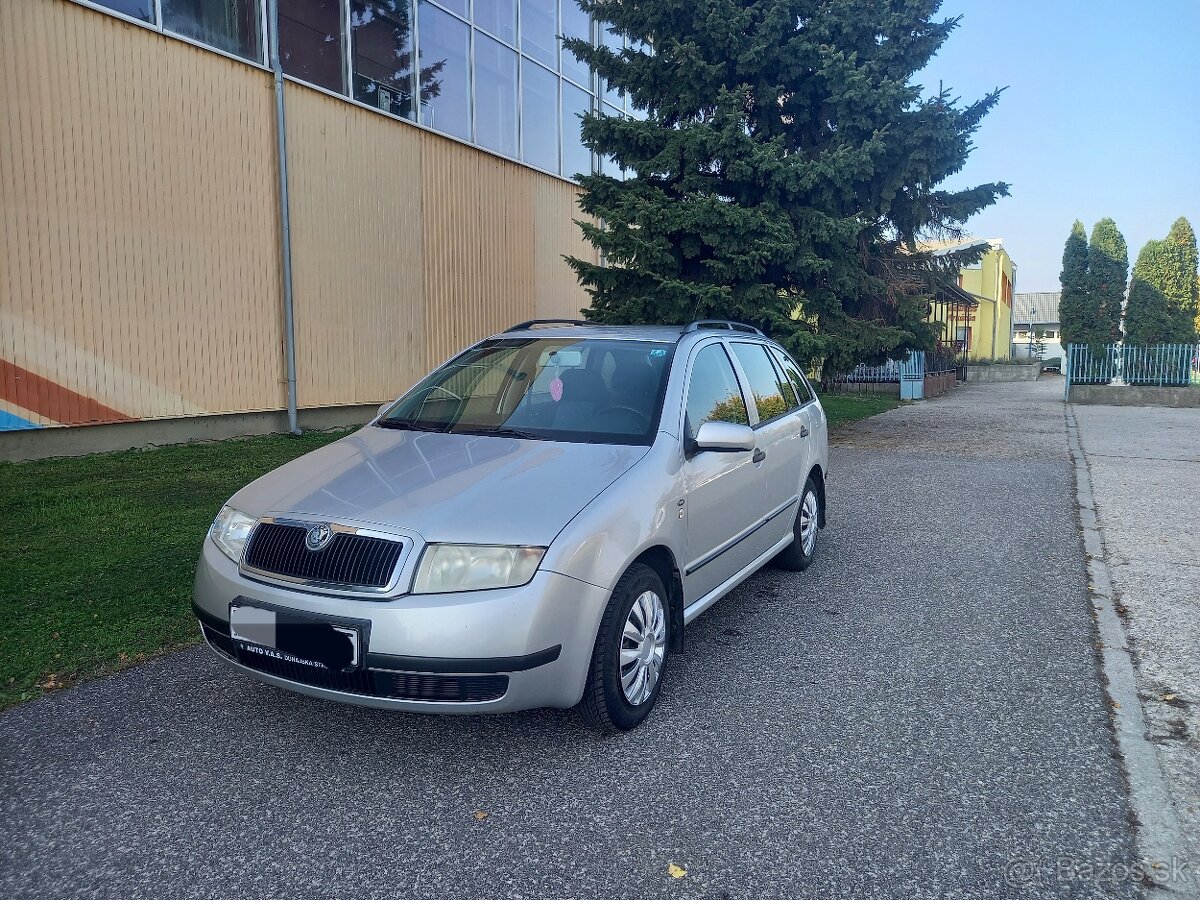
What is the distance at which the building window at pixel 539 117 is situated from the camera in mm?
17547

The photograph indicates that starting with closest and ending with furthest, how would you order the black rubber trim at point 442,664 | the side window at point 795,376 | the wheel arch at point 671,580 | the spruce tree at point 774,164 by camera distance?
the black rubber trim at point 442,664 < the wheel arch at point 671,580 < the side window at point 795,376 < the spruce tree at point 774,164

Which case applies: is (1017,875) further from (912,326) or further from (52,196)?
(912,326)

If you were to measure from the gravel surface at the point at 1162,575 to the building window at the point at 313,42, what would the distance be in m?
11.6

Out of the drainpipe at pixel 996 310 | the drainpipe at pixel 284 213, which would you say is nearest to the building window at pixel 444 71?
the drainpipe at pixel 284 213

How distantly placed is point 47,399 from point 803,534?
834 cm

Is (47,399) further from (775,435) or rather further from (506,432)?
(775,435)

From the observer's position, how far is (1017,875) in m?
2.61

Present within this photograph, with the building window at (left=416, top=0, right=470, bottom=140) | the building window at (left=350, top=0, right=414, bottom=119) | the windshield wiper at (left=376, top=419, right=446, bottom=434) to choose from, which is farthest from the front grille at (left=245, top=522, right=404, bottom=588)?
the building window at (left=416, top=0, right=470, bottom=140)

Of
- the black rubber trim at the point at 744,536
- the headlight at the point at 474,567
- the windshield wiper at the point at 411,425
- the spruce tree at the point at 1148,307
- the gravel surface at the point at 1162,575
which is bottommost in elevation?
the gravel surface at the point at 1162,575

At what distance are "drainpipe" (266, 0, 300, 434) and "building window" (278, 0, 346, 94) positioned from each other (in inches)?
8.1

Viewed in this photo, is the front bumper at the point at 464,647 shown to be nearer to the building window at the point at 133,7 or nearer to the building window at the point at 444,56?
the building window at the point at 133,7

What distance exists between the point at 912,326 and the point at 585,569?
11976 mm

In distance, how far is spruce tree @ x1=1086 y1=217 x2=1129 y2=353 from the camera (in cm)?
2448

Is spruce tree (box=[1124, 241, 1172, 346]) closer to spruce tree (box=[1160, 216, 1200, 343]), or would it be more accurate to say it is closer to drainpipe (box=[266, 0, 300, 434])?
spruce tree (box=[1160, 216, 1200, 343])
